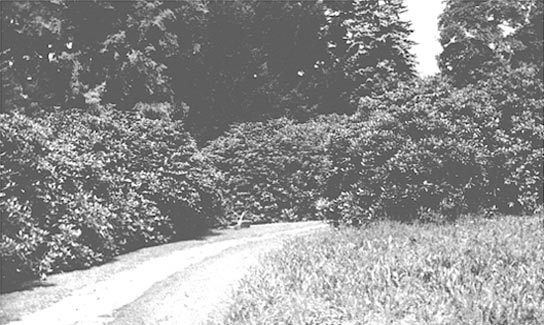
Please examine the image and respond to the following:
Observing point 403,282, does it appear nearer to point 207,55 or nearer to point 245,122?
point 245,122

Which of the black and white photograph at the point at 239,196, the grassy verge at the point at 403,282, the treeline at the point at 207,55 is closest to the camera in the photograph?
the grassy verge at the point at 403,282

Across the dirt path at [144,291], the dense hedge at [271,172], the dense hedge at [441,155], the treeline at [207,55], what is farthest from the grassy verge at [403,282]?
the dense hedge at [271,172]

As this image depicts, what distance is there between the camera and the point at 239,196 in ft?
76.8

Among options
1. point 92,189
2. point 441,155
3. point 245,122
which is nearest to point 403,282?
point 441,155

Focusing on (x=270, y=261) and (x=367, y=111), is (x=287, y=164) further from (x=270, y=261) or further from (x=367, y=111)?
(x=270, y=261)

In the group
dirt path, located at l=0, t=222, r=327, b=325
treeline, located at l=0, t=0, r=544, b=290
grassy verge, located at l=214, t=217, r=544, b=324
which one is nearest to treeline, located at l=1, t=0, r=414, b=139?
treeline, located at l=0, t=0, r=544, b=290

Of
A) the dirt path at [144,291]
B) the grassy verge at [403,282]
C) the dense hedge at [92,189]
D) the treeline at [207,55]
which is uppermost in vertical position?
the treeline at [207,55]

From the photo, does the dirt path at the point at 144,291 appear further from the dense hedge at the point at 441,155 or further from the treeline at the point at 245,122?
the dense hedge at the point at 441,155

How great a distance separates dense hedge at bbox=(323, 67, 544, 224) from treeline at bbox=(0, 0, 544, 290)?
0.04 metres

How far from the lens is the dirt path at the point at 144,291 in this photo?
938cm

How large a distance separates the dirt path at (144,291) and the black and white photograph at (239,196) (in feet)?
0.21

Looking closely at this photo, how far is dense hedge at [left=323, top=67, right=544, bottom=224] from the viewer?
14352 mm

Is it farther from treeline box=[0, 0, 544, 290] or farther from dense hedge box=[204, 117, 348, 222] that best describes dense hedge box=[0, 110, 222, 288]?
dense hedge box=[204, 117, 348, 222]

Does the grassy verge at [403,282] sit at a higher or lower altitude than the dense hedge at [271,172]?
lower
